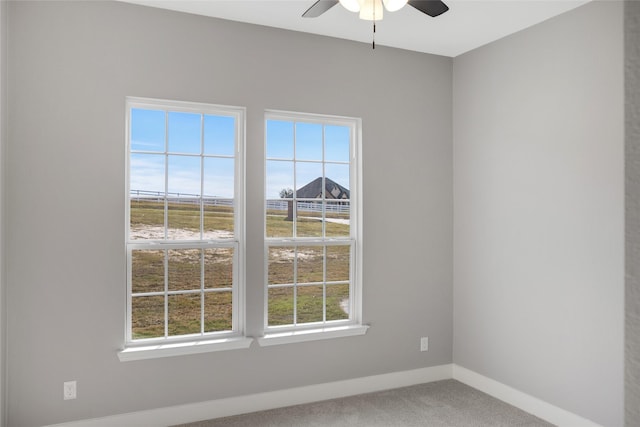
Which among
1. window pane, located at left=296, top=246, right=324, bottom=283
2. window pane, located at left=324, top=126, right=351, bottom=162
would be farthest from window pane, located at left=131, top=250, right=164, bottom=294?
window pane, located at left=324, top=126, right=351, bottom=162

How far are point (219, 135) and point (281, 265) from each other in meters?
1.11

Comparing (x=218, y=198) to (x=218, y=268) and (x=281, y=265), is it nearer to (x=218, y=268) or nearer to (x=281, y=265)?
(x=218, y=268)

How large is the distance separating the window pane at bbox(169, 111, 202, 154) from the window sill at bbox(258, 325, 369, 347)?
1491 mm

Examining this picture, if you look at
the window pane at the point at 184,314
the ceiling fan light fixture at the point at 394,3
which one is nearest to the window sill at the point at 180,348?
the window pane at the point at 184,314

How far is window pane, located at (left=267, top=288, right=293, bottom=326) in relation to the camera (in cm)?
367

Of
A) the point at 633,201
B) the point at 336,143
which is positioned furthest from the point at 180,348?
the point at 633,201

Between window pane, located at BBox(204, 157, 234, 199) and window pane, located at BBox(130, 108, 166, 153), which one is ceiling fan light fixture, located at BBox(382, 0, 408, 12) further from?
window pane, located at BBox(130, 108, 166, 153)

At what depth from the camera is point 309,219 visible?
383cm

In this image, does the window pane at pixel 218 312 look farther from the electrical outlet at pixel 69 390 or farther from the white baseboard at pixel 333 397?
the electrical outlet at pixel 69 390

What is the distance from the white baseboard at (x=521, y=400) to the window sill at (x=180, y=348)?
195 centimetres

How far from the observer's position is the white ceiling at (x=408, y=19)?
10.3 ft

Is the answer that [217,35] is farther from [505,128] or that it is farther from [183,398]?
[183,398]

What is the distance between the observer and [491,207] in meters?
3.86

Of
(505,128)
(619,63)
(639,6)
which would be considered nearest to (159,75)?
(505,128)
